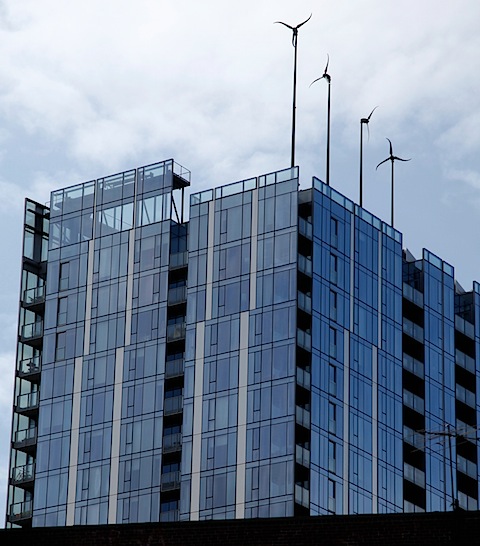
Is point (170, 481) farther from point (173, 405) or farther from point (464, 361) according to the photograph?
point (464, 361)

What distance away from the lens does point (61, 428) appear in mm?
157875

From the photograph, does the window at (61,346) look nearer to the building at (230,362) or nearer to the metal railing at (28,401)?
the building at (230,362)

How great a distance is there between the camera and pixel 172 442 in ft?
498

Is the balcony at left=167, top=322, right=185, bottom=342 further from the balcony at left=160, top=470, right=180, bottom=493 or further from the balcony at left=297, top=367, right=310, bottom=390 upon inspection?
the balcony at left=297, top=367, right=310, bottom=390

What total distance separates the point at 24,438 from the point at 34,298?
13.2m

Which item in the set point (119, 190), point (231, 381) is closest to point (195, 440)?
point (231, 381)

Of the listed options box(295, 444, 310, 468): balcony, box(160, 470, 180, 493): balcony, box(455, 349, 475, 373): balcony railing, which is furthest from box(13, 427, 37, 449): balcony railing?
box(455, 349, 475, 373): balcony railing

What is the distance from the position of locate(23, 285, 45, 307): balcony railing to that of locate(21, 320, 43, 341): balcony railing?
181 centimetres

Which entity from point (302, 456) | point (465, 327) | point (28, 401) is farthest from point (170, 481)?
point (465, 327)

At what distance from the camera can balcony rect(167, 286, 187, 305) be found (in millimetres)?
155375

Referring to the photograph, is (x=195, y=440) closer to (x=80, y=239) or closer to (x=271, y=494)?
(x=271, y=494)

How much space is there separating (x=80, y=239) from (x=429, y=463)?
36312mm

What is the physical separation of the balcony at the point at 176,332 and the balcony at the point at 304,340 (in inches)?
444

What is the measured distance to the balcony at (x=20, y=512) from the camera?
156125mm
